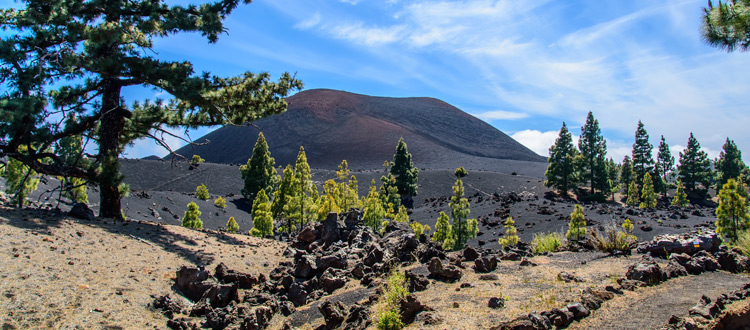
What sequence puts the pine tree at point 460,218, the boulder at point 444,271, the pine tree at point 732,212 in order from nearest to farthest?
the boulder at point 444,271 < the pine tree at point 732,212 < the pine tree at point 460,218

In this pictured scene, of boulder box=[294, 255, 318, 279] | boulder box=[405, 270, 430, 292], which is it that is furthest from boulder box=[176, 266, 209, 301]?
boulder box=[405, 270, 430, 292]

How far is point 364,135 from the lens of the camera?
12506 centimetres

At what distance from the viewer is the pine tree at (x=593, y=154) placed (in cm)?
6269

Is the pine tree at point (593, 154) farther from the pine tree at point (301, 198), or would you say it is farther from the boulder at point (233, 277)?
the boulder at point (233, 277)

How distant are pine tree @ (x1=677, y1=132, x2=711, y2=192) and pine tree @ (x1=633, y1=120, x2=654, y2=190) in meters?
6.58

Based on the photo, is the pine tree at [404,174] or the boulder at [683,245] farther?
the pine tree at [404,174]

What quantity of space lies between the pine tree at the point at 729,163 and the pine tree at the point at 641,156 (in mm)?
14486

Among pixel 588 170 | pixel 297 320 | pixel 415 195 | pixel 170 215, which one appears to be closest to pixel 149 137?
pixel 297 320

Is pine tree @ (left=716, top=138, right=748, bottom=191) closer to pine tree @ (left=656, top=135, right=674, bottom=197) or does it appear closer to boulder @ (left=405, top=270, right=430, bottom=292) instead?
pine tree @ (left=656, top=135, right=674, bottom=197)

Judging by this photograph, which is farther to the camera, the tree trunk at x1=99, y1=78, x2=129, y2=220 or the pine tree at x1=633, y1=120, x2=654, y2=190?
the pine tree at x1=633, y1=120, x2=654, y2=190

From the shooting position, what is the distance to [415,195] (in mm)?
62375

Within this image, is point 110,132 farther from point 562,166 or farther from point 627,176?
point 627,176

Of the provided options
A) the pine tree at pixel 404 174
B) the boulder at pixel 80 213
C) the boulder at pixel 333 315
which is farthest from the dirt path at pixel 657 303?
the pine tree at pixel 404 174

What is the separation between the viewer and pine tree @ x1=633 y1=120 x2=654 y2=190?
68.3m
